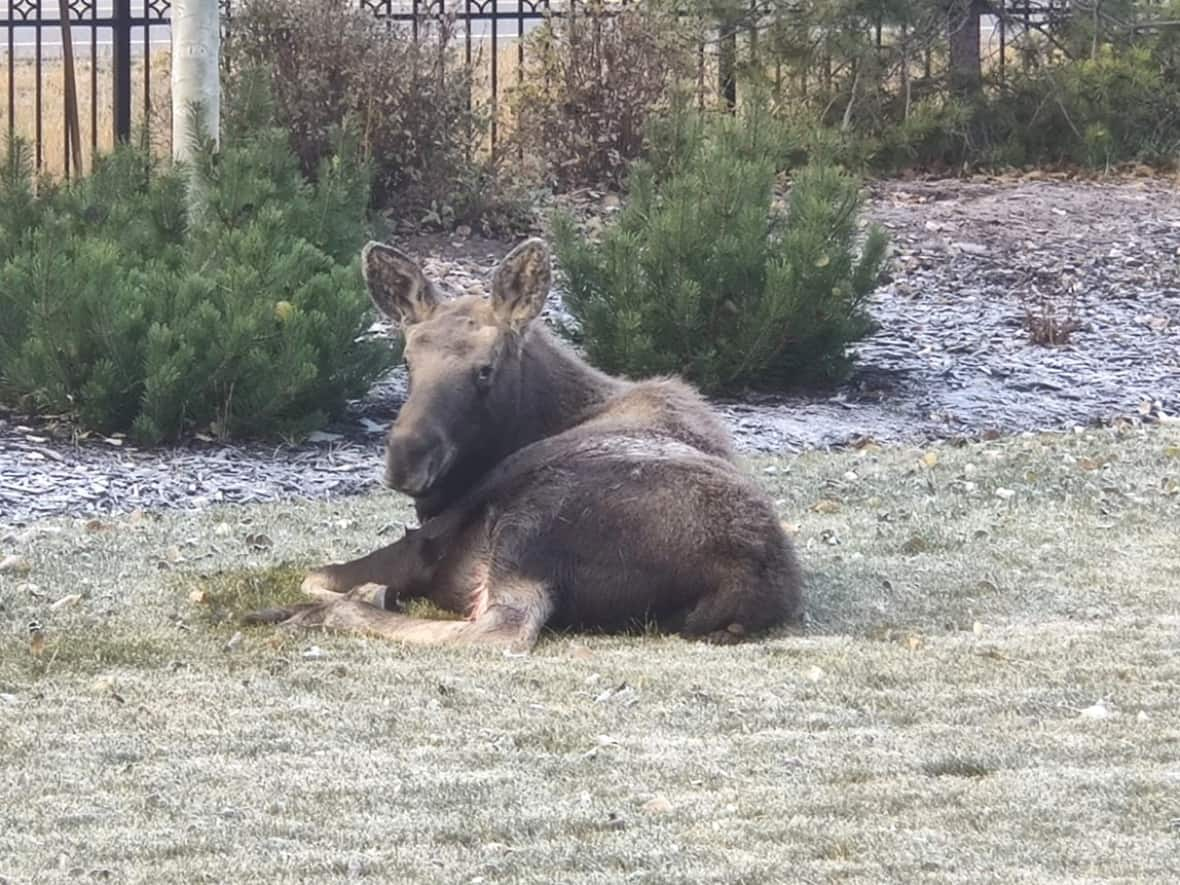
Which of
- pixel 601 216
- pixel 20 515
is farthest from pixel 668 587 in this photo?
pixel 601 216

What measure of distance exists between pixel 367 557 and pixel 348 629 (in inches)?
21.4

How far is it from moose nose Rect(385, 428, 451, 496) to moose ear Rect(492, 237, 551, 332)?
29.4 inches

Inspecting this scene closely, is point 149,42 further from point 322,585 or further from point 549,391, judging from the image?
point 322,585

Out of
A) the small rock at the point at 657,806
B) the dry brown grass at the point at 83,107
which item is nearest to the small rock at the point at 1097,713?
the small rock at the point at 657,806

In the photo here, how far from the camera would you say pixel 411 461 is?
6352mm

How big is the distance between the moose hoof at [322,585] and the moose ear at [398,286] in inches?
36.8

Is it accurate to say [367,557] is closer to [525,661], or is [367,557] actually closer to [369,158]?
[525,661]

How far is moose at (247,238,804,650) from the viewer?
6355 mm

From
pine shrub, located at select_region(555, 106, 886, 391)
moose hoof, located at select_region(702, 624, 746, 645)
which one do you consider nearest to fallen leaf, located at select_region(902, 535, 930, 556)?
moose hoof, located at select_region(702, 624, 746, 645)

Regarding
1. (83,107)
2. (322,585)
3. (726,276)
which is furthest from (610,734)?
(83,107)

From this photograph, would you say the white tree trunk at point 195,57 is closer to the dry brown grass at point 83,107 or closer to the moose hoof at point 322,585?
the dry brown grass at point 83,107

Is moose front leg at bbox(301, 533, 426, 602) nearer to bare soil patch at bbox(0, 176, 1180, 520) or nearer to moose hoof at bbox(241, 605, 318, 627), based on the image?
moose hoof at bbox(241, 605, 318, 627)

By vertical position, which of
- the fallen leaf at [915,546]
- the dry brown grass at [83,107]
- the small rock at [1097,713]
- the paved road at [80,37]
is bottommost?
the fallen leaf at [915,546]

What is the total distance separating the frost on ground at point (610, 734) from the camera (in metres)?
4.17
